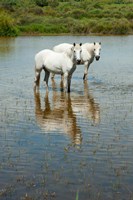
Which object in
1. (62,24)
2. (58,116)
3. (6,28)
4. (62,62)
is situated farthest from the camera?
(62,24)

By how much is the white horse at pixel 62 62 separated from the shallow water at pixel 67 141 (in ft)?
2.10

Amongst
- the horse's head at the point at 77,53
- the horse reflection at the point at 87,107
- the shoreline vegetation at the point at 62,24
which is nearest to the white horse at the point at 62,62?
the horse's head at the point at 77,53

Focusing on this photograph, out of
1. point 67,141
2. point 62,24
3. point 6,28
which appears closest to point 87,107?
point 67,141

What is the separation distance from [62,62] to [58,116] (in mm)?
3322

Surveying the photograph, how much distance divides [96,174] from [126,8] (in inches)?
2713

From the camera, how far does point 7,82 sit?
52.5 feet

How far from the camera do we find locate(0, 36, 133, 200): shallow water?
628 cm

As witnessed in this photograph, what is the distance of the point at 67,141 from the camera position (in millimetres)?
8516

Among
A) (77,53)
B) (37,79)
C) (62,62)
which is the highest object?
(77,53)

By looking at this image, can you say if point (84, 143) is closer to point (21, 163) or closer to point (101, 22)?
point (21, 163)

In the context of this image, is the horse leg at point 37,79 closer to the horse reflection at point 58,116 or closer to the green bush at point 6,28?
the horse reflection at point 58,116

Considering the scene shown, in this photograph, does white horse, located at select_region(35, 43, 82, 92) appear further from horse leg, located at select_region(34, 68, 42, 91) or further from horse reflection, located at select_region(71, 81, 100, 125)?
horse reflection, located at select_region(71, 81, 100, 125)

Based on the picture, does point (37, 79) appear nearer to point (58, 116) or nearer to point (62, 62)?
point (62, 62)

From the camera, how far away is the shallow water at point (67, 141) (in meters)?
6.28
